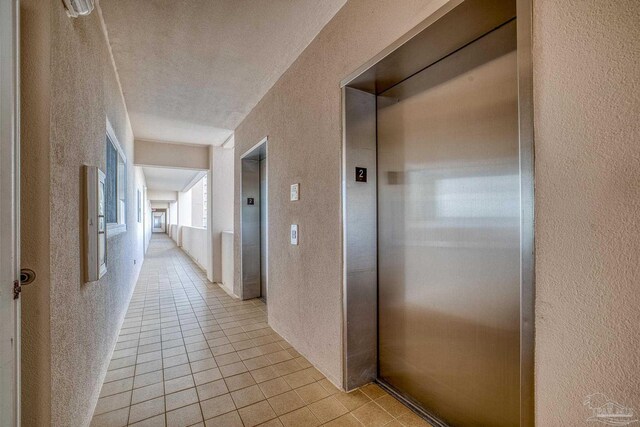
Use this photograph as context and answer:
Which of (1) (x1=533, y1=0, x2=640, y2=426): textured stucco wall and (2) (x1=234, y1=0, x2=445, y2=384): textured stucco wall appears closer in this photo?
(1) (x1=533, y1=0, x2=640, y2=426): textured stucco wall

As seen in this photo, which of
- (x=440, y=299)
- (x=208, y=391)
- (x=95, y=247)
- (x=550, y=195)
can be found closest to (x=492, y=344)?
(x=440, y=299)

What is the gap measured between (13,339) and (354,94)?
2069mm

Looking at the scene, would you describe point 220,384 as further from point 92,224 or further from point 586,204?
point 586,204

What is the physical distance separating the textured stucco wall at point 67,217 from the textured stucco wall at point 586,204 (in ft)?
5.98

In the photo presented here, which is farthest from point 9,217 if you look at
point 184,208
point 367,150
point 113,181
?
point 184,208

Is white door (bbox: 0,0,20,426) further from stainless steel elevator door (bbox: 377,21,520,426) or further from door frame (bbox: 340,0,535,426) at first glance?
stainless steel elevator door (bbox: 377,21,520,426)

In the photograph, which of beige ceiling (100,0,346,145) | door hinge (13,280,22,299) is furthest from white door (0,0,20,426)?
beige ceiling (100,0,346,145)

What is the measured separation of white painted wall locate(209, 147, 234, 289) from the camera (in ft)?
17.6

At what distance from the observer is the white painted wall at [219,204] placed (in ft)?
17.6

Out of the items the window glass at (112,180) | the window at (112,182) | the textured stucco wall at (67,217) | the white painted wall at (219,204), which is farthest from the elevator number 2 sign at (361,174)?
the white painted wall at (219,204)

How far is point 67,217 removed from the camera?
1.35 metres

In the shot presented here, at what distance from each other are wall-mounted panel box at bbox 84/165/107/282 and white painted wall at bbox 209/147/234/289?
12.0 ft

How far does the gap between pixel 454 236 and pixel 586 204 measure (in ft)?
2.42

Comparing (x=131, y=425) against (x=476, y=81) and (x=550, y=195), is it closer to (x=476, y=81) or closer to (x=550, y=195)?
(x=550, y=195)
